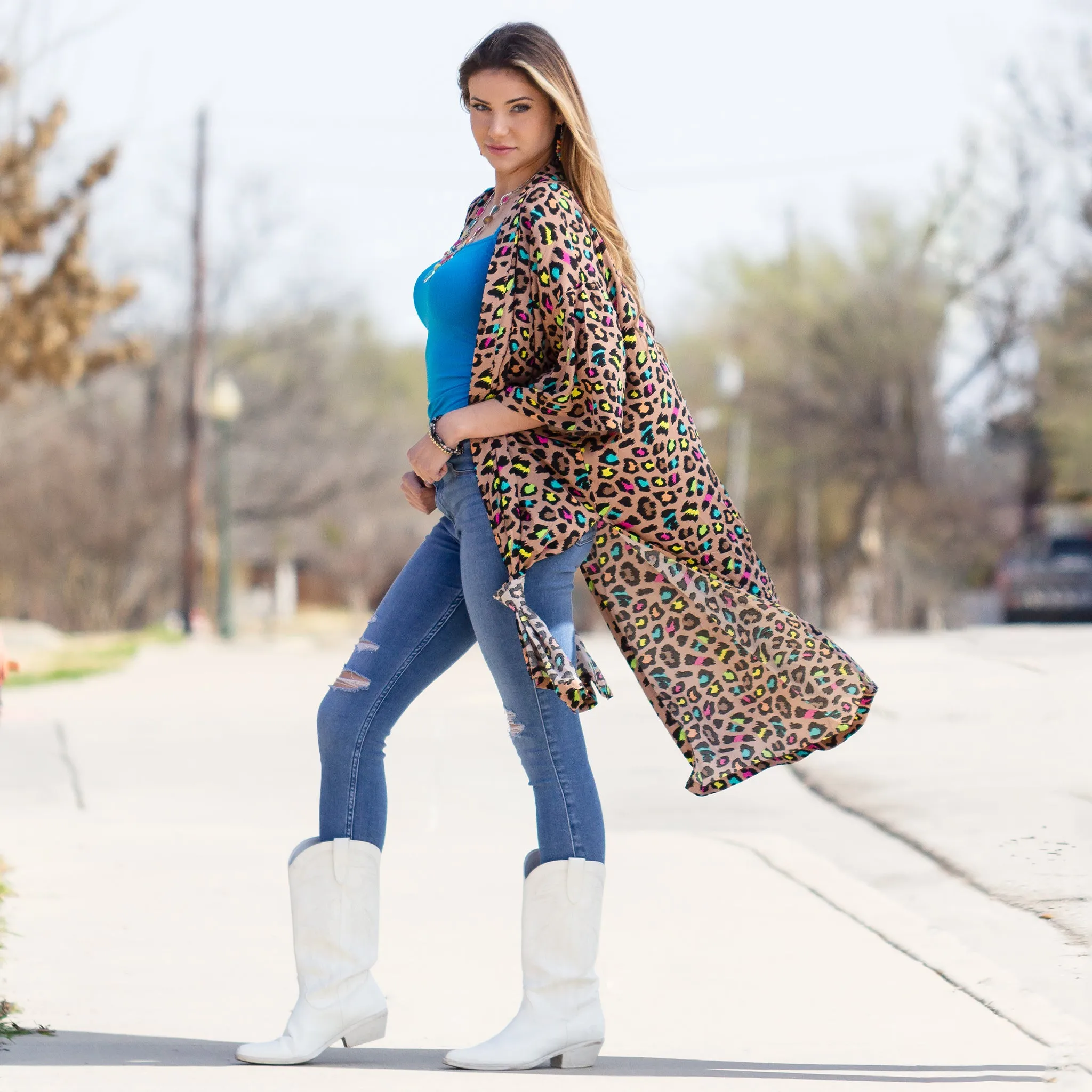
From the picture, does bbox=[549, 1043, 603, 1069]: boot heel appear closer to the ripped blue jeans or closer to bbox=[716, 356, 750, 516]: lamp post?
the ripped blue jeans

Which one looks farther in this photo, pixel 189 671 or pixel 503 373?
pixel 189 671

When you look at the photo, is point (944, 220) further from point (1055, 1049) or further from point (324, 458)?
point (1055, 1049)

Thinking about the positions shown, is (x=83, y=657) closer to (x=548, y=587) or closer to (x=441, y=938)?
(x=441, y=938)

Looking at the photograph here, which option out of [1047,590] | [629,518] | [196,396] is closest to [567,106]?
[629,518]

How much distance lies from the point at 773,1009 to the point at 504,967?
0.70 meters

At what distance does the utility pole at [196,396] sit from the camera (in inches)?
1009

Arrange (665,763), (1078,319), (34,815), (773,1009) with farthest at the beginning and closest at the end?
(1078,319) < (665,763) < (34,815) < (773,1009)

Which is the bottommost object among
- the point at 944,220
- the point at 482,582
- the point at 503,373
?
the point at 482,582

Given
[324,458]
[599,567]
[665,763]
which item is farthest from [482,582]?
[324,458]

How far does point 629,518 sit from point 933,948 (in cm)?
153

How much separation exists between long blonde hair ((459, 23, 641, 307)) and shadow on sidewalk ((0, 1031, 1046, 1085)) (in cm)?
137

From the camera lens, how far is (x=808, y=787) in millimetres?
7273

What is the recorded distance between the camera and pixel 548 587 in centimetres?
314

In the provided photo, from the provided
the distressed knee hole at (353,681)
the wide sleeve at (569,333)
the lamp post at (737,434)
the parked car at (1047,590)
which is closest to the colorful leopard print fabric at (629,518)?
the wide sleeve at (569,333)
